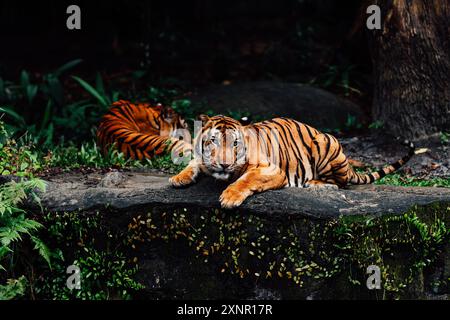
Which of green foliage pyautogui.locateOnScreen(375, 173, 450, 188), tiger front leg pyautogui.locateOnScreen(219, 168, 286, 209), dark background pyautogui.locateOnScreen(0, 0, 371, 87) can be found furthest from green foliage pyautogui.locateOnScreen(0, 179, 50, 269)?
dark background pyautogui.locateOnScreen(0, 0, 371, 87)

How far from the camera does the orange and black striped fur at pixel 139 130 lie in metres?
8.03

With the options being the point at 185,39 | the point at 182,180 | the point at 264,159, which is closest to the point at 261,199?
the point at 264,159

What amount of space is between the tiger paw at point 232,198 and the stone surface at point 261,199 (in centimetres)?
12

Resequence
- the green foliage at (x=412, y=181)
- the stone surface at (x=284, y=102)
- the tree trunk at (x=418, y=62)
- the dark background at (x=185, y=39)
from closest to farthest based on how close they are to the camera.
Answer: the green foliage at (x=412, y=181), the tree trunk at (x=418, y=62), the stone surface at (x=284, y=102), the dark background at (x=185, y=39)

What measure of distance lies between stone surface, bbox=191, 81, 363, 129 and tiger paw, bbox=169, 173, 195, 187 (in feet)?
16.2

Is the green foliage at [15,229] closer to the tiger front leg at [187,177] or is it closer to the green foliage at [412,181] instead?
the tiger front leg at [187,177]

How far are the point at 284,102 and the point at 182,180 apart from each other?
5.42 metres

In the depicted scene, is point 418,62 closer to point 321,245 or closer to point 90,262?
point 321,245

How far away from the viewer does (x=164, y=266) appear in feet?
17.7

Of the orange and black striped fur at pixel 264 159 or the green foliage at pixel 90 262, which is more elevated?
the orange and black striped fur at pixel 264 159

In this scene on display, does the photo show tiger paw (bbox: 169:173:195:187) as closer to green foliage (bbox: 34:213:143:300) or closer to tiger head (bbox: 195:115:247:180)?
tiger head (bbox: 195:115:247:180)

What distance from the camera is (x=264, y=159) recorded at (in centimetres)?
536

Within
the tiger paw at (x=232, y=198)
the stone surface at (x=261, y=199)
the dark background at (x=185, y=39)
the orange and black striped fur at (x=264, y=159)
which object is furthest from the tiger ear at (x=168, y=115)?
the tiger paw at (x=232, y=198)
